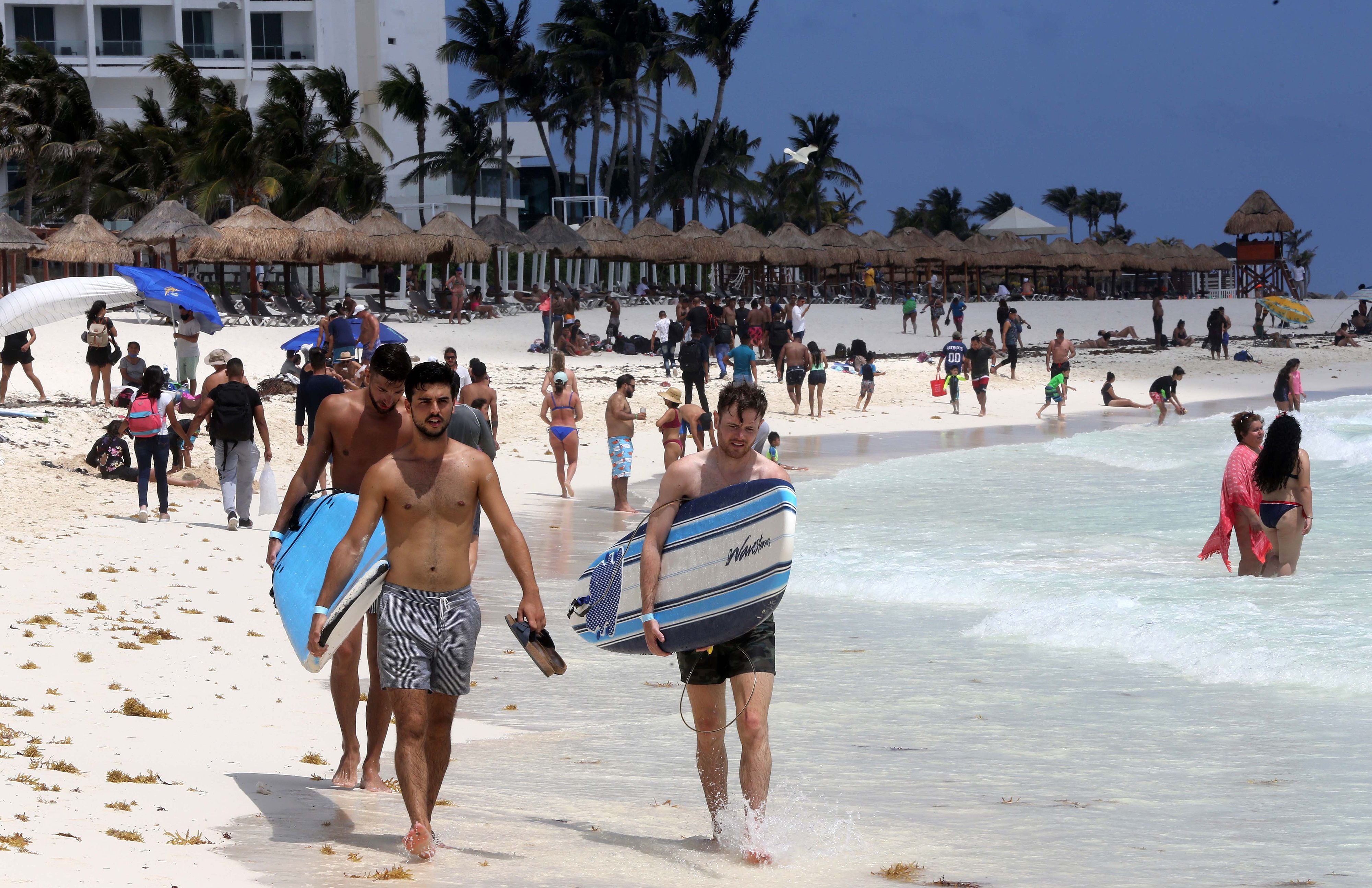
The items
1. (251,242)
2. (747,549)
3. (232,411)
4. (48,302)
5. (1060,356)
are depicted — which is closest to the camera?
(747,549)

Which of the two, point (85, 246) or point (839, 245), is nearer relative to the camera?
point (85, 246)

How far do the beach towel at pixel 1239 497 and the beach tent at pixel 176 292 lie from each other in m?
13.2

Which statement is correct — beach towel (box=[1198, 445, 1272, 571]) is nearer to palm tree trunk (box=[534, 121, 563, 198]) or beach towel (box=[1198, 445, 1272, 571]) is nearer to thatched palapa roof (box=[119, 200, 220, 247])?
thatched palapa roof (box=[119, 200, 220, 247])

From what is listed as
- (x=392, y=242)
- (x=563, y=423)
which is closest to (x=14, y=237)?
(x=392, y=242)

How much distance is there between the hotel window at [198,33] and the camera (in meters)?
49.1

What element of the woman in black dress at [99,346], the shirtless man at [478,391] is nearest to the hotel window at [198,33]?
the woman in black dress at [99,346]

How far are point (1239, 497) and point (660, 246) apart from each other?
29771mm

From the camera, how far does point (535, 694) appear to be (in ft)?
22.7

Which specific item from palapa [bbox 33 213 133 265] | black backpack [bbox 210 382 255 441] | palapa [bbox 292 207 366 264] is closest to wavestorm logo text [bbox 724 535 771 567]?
black backpack [bbox 210 382 255 441]

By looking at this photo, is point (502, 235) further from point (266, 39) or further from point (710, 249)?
point (266, 39)

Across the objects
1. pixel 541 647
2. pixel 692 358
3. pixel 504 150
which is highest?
pixel 504 150

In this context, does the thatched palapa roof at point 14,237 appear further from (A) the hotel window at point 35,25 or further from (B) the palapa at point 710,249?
(A) the hotel window at point 35,25

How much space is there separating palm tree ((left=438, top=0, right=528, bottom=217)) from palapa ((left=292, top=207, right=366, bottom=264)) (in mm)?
14383

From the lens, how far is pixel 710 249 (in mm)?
37250
